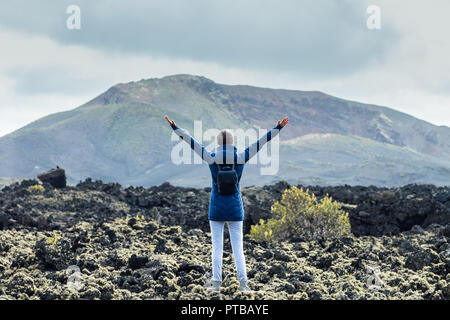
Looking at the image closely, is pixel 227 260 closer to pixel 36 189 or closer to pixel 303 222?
pixel 303 222

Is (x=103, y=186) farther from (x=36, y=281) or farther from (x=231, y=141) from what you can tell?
(x=231, y=141)

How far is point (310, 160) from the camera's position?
178500 mm

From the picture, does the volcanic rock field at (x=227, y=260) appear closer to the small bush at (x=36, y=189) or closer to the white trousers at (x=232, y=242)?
the white trousers at (x=232, y=242)

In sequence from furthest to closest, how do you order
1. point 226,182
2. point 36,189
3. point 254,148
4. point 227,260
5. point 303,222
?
point 36,189 < point 303,222 < point 227,260 < point 254,148 < point 226,182

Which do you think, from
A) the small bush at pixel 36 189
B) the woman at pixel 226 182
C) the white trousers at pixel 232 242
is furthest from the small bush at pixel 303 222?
the small bush at pixel 36 189

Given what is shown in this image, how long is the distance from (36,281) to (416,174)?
142086 millimetres

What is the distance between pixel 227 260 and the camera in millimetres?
10070

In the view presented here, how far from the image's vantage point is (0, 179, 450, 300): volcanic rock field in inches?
301

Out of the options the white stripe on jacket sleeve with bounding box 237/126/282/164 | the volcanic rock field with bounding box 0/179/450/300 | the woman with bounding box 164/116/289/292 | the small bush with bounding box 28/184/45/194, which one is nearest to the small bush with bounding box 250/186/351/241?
the volcanic rock field with bounding box 0/179/450/300

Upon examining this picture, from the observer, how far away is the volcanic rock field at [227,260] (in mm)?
7656

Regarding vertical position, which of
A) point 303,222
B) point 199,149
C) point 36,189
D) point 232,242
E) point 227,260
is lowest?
point 227,260

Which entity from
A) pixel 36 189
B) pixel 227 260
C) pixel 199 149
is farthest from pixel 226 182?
pixel 36 189

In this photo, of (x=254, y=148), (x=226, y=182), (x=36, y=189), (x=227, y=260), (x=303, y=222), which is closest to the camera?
(x=226, y=182)
